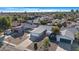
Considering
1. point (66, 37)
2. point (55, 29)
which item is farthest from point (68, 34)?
point (55, 29)

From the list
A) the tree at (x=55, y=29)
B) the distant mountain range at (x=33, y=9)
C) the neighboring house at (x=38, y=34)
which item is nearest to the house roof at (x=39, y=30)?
the neighboring house at (x=38, y=34)

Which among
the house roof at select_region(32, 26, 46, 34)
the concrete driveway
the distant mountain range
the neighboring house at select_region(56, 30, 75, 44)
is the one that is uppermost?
the distant mountain range

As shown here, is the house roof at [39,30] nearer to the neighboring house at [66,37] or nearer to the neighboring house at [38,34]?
the neighboring house at [38,34]

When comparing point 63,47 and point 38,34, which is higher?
point 38,34

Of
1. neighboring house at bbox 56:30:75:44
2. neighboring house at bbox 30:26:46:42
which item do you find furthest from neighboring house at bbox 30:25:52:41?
neighboring house at bbox 56:30:75:44

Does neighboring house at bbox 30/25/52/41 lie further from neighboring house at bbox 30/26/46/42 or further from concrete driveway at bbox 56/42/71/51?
concrete driveway at bbox 56/42/71/51

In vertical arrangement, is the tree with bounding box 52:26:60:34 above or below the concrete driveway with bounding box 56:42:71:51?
above

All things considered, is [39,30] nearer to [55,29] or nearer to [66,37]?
[55,29]
